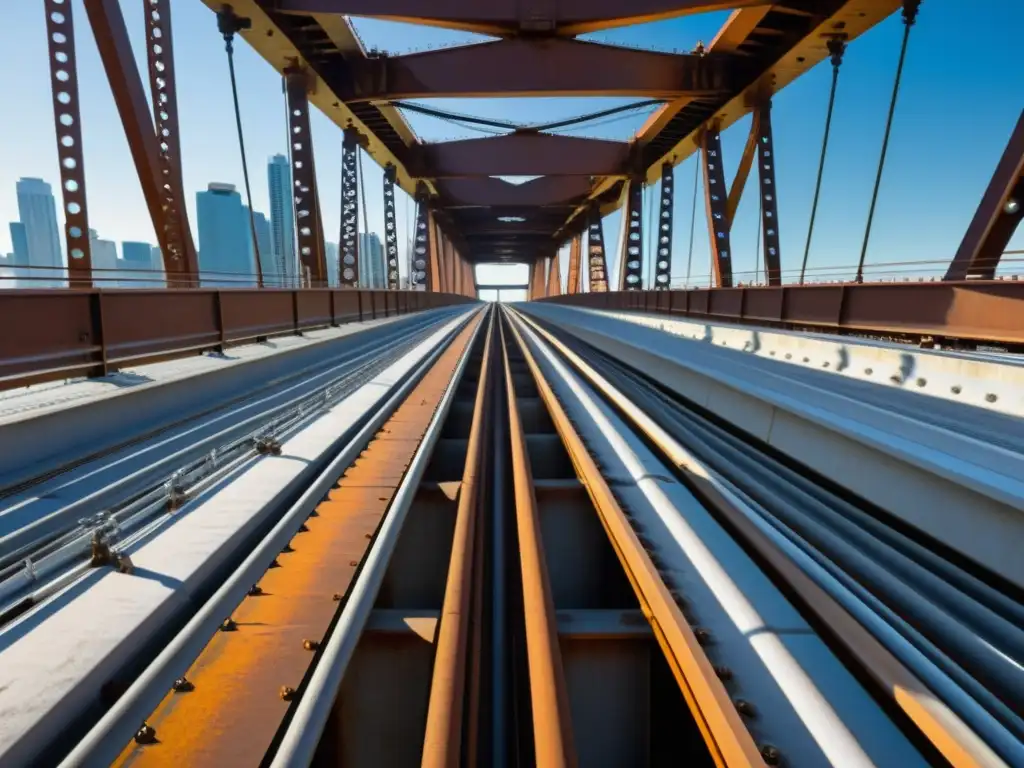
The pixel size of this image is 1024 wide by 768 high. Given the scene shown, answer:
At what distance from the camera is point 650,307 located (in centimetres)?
2194

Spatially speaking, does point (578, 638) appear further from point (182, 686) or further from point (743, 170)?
point (743, 170)

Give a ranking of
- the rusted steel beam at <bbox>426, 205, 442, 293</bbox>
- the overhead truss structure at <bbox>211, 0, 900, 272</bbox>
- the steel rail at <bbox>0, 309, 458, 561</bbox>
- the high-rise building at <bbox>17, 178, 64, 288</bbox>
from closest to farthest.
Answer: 1. the steel rail at <bbox>0, 309, 458, 561</bbox>
2. the overhead truss structure at <bbox>211, 0, 900, 272</bbox>
3. the rusted steel beam at <bbox>426, 205, 442, 293</bbox>
4. the high-rise building at <bbox>17, 178, 64, 288</bbox>

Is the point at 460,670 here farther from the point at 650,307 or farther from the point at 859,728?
the point at 650,307

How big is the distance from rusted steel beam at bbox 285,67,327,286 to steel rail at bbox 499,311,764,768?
58.0ft

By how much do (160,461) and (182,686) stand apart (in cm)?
279

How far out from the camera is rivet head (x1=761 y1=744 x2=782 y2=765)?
5.60 ft

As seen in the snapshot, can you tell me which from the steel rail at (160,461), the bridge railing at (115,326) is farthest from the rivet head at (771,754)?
the bridge railing at (115,326)

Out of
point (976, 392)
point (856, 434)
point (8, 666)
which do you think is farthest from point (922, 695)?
point (976, 392)

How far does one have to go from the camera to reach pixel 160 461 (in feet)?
14.0

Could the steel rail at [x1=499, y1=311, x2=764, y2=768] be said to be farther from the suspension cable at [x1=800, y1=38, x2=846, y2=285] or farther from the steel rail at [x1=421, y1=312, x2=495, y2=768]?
the suspension cable at [x1=800, y1=38, x2=846, y2=285]

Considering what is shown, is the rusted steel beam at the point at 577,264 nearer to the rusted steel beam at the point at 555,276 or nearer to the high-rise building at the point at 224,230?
the rusted steel beam at the point at 555,276

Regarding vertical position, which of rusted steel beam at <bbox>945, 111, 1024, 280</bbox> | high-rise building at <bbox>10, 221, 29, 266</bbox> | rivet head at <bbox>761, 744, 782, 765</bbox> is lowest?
rivet head at <bbox>761, 744, 782, 765</bbox>

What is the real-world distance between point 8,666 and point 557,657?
6.61 ft

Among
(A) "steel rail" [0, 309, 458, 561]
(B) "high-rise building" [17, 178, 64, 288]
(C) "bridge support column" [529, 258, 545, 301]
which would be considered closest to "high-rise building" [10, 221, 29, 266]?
(B) "high-rise building" [17, 178, 64, 288]
